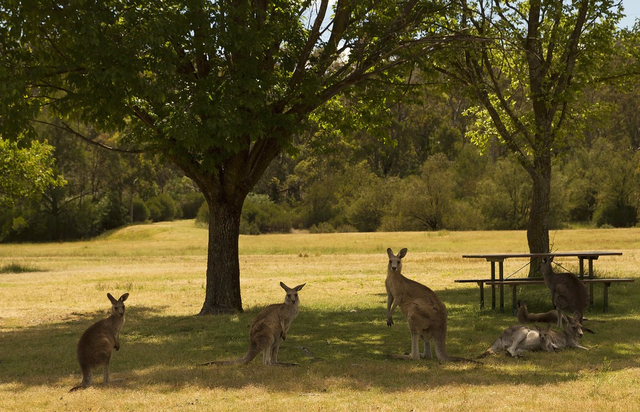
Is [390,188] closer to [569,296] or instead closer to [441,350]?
[569,296]

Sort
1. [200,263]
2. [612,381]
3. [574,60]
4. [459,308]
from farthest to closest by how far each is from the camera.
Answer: [200,263]
[574,60]
[459,308]
[612,381]

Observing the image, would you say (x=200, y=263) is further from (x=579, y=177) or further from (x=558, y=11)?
(x=579, y=177)

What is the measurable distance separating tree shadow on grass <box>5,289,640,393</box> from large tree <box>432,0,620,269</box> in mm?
5623

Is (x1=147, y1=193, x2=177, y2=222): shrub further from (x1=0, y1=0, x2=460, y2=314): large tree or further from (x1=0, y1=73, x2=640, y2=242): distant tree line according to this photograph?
(x1=0, y1=0, x2=460, y2=314): large tree

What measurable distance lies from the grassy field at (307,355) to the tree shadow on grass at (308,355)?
0.03 m

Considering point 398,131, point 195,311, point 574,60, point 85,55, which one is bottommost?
point 195,311

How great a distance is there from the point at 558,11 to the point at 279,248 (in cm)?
3276

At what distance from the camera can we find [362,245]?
156 ft

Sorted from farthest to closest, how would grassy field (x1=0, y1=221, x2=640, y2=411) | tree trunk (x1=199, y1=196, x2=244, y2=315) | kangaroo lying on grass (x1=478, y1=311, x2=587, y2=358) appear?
tree trunk (x1=199, y1=196, x2=244, y2=315) < kangaroo lying on grass (x1=478, y1=311, x2=587, y2=358) < grassy field (x1=0, y1=221, x2=640, y2=411)

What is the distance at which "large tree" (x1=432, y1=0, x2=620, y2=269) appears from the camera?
18594mm

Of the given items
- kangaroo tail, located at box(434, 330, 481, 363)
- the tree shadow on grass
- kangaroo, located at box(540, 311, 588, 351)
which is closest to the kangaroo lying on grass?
kangaroo, located at box(540, 311, 588, 351)

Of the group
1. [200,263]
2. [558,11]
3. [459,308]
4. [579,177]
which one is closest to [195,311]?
[459,308]

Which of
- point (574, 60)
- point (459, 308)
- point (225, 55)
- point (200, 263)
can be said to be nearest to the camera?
point (225, 55)

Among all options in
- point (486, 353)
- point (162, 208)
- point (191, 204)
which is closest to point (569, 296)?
point (486, 353)
